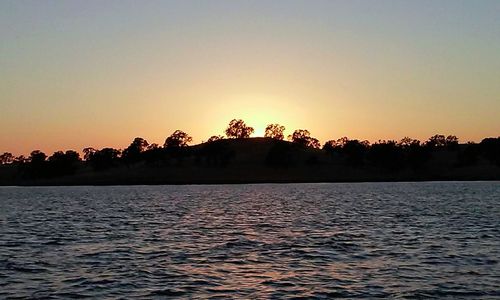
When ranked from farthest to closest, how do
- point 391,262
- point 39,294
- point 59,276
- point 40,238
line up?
point 40,238 → point 391,262 → point 59,276 → point 39,294

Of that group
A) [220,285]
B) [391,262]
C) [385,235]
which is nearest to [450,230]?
[385,235]

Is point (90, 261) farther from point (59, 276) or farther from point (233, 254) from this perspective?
point (233, 254)

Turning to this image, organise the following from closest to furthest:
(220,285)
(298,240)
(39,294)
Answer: (39,294)
(220,285)
(298,240)

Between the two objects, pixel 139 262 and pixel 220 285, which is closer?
pixel 220 285

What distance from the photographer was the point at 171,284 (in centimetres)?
2972

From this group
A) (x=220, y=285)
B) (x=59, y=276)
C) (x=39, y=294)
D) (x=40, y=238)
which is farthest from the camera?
(x=40, y=238)

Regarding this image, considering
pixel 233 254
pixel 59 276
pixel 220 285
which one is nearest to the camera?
pixel 220 285

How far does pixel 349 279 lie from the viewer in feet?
101

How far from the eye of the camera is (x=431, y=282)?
29641 millimetres

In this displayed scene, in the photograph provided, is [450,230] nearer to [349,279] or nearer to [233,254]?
[233,254]

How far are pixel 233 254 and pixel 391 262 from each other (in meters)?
10.1

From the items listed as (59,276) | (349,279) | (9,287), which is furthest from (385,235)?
(9,287)

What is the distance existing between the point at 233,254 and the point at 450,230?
955 inches

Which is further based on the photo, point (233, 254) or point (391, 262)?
point (233, 254)
